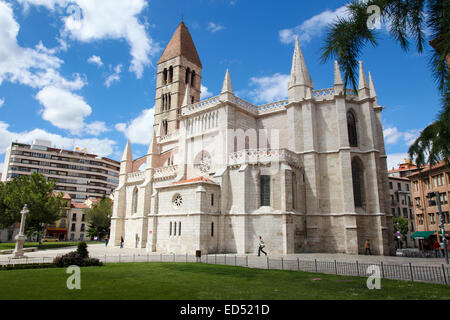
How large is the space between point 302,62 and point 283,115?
18.0 ft

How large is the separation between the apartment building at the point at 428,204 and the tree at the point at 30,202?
46548 millimetres

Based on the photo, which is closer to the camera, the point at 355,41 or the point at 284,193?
the point at 355,41

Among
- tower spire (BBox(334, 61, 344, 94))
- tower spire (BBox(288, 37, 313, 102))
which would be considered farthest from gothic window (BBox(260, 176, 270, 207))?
tower spire (BBox(334, 61, 344, 94))

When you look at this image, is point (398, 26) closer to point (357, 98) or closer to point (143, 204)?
point (357, 98)

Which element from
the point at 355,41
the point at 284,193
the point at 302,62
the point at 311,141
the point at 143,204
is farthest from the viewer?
the point at 143,204

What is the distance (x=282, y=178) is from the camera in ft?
79.5

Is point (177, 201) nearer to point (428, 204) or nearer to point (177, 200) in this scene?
point (177, 200)

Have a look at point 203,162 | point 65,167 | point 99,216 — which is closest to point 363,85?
point 203,162

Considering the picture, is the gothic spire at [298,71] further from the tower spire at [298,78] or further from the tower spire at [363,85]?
the tower spire at [363,85]

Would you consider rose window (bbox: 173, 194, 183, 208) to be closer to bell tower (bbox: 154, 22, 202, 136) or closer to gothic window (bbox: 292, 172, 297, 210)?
gothic window (bbox: 292, 172, 297, 210)

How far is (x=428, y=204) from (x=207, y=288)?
44.1 m

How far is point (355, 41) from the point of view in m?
10.2

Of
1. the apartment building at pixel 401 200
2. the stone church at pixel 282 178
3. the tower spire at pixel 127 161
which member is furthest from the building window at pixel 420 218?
the tower spire at pixel 127 161
